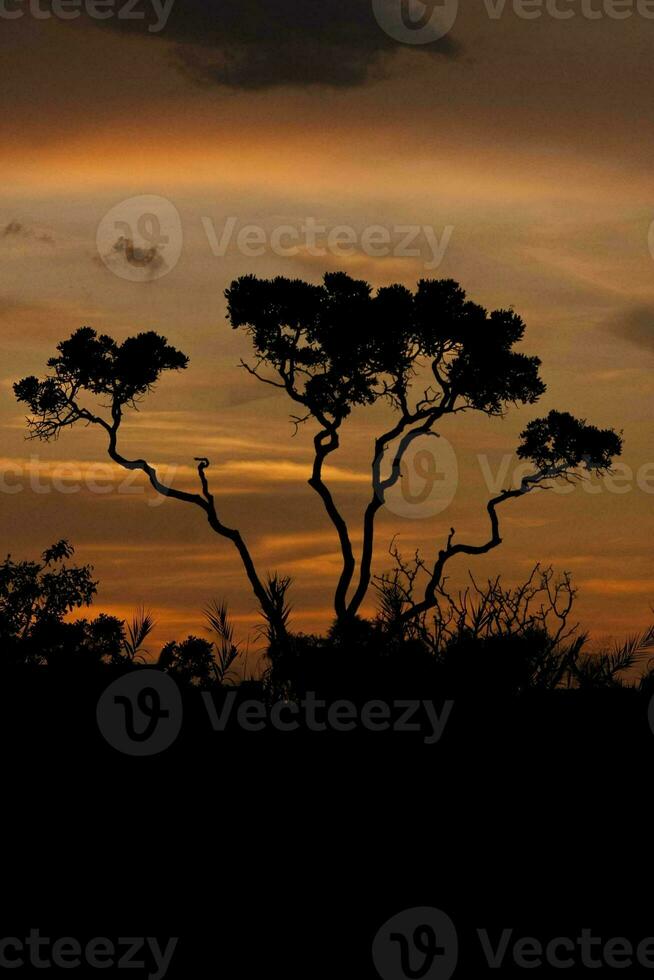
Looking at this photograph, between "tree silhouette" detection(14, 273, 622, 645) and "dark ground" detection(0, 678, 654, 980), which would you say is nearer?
"dark ground" detection(0, 678, 654, 980)

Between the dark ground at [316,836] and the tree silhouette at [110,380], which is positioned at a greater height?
the tree silhouette at [110,380]

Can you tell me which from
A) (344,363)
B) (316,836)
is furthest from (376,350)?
(316,836)

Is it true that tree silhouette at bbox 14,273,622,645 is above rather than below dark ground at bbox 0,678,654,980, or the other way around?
above

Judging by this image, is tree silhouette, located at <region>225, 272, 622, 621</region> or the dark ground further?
tree silhouette, located at <region>225, 272, 622, 621</region>

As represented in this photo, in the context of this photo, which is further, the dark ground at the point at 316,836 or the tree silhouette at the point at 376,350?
the tree silhouette at the point at 376,350

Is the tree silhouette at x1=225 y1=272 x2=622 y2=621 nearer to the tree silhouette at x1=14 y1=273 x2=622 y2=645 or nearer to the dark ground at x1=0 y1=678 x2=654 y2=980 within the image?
the tree silhouette at x1=14 y1=273 x2=622 y2=645

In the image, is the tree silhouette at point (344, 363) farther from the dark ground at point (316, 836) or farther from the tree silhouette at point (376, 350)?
the dark ground at point (316, 836)

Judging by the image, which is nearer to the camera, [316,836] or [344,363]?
[316,836]

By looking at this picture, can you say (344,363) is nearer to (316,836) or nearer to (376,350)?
(376,350)

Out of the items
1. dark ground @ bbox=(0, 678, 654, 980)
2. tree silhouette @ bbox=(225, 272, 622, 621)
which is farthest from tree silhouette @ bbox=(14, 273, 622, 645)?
dark ground @ bbox=(0, 678, 654, 980)

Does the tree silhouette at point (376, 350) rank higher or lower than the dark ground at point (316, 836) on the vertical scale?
higher

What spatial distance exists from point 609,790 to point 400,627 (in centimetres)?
573

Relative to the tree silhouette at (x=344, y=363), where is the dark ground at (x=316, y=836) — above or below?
below

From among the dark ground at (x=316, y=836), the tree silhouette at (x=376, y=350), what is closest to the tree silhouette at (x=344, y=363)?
the tree silhouette at (x=376, y=350)
